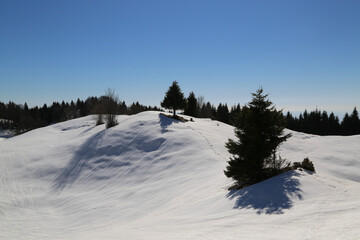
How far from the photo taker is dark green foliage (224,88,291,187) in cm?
1206

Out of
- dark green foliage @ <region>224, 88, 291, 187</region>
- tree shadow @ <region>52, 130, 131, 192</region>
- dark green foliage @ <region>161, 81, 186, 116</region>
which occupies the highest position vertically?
dark green foliage @ <region>161, 81, 186, 116</region>

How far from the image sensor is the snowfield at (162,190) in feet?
26.2

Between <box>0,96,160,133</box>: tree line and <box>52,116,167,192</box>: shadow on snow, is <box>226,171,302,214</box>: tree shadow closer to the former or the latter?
<box>52,116,167,192</box>: shadow on snow

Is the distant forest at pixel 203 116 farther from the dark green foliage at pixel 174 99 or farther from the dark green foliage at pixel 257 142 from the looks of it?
the dark green foliage at pixel 257 142

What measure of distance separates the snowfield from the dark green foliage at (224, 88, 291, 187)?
0.97 metres

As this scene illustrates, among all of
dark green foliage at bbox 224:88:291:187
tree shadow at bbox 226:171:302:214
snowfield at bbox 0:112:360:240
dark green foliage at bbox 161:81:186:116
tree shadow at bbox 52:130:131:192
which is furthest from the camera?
dark green foliage at bbox 161:81:186:116

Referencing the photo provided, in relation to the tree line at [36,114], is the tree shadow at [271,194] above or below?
below

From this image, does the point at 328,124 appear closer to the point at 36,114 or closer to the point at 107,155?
the point at 107,155

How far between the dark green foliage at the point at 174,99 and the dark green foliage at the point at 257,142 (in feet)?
86.1

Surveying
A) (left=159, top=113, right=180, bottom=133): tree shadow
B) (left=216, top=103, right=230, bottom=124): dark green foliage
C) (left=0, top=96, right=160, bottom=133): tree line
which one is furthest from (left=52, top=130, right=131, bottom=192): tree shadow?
(left=216, top=103, right=230, bottom=124): dark green foliage

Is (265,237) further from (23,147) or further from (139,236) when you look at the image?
(23,147)

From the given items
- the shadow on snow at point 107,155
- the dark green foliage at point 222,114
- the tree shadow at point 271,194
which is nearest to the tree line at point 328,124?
the dark green foliage at point 222,114

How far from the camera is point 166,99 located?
38969 mm

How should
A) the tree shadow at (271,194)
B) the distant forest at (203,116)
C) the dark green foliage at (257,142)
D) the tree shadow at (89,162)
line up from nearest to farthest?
the tree shadow at (271,194)
the dark green foliage at (257,142)
the tree shadow at (89,162)
the distant forest at (203,116)
